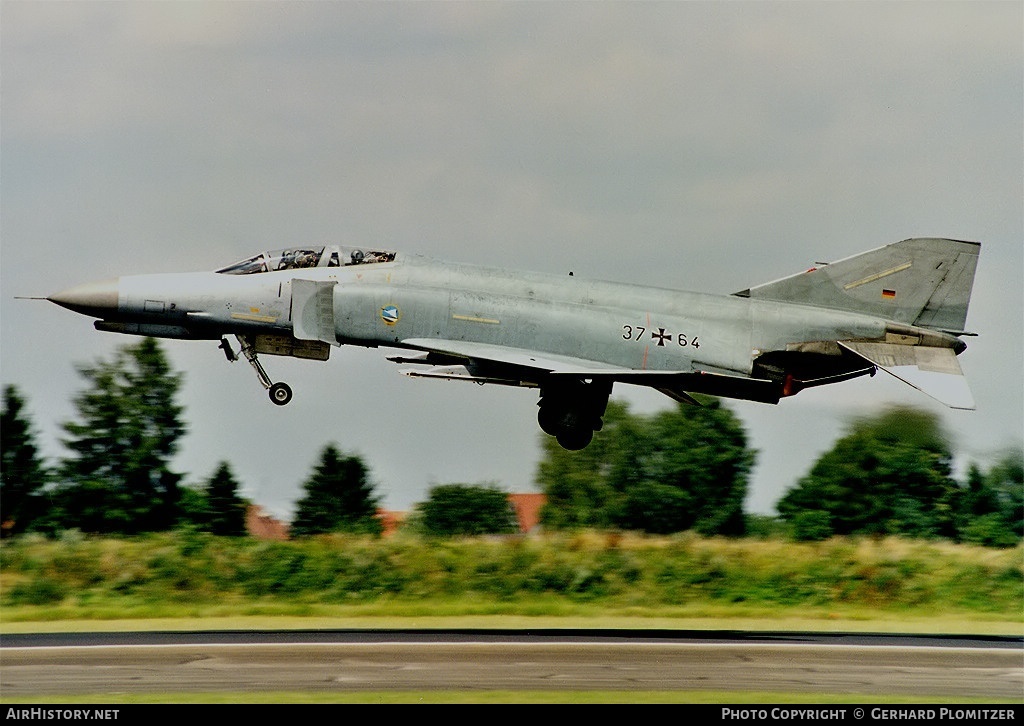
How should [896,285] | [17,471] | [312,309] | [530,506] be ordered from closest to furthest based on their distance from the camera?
Result: [312,309] < [896,285] < [17,471] < [530,506]

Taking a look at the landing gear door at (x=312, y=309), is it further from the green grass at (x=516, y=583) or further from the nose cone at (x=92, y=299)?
the green grass at (x=516, y=583)

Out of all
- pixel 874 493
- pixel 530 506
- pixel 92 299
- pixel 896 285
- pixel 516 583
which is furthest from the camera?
pixel 530 506

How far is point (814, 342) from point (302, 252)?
29.2ft

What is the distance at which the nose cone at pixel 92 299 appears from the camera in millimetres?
22109

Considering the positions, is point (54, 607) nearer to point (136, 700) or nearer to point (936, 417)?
point (136, 700)

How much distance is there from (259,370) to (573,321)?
5.30 metres

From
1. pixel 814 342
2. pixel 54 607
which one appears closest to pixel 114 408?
pixel 54 607

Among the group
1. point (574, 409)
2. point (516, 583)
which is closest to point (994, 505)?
point (516, 583)

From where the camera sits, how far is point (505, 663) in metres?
20.5

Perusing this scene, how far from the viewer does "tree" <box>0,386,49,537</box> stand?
42.3 metres

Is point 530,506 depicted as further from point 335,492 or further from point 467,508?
point 467,508

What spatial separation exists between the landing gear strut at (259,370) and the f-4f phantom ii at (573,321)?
0.02 m

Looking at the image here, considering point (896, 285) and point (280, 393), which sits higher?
point (896, 285)

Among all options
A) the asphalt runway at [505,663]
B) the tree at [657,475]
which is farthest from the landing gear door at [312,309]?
the tree at [657,475]
